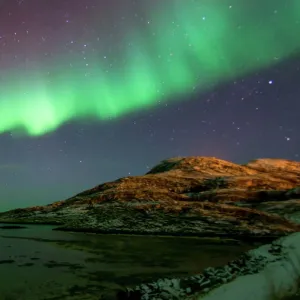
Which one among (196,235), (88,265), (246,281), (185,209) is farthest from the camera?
(185,209)

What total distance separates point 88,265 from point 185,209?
1079 cm

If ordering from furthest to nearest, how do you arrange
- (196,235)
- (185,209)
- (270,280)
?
(185,209)
(196,235)
(270,280)

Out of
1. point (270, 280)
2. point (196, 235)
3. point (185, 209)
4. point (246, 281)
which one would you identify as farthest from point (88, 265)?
point (185, 209)

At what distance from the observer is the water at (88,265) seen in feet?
14.6

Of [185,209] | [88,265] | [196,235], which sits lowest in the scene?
[196,235]

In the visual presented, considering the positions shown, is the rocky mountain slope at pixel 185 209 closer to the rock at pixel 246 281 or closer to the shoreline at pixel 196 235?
the shoreline at pixel 196 235

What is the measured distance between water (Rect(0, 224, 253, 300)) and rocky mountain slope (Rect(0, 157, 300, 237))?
413 centimetres

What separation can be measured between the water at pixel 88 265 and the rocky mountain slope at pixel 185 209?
413 cm

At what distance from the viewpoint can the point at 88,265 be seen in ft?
20.4

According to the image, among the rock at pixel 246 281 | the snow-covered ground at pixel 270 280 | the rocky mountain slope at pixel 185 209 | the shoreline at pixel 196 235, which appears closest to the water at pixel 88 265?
the rock at pixel 246 281

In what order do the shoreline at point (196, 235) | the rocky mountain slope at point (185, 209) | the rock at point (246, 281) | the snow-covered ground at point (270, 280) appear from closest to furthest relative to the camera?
the rock at point (246, 281), the snow-covered ground at point (270, 280), the shoreline at point (196, 235), the rocky mountain slope at point (185, 209)

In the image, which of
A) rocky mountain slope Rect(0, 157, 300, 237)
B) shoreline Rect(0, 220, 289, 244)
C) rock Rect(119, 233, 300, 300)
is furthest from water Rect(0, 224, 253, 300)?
rocky mountain slope Rect(0, 157, 300, 237)

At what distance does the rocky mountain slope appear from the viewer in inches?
526

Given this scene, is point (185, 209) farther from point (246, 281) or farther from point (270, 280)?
point (246, 281)
